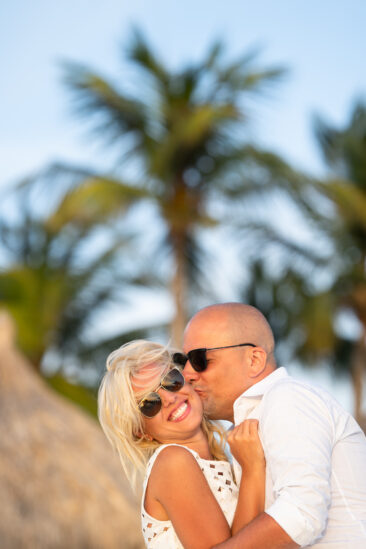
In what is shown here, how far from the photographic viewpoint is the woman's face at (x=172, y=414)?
125 inches

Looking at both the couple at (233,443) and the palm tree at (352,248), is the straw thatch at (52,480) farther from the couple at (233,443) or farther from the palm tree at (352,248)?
the palm tree at (352,248)

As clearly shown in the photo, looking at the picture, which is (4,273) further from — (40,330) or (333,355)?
(333,355)

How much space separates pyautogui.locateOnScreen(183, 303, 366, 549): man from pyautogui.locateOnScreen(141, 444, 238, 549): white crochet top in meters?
0.21

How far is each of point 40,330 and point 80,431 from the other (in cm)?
984

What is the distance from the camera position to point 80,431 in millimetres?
11891

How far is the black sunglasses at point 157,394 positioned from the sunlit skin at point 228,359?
0.12m

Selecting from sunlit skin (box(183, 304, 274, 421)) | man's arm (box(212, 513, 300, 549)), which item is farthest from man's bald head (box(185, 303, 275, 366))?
man's arm (box(212, 513, 300, 549))

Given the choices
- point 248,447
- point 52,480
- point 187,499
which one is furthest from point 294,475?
point 52,480

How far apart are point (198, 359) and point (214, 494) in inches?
21.7

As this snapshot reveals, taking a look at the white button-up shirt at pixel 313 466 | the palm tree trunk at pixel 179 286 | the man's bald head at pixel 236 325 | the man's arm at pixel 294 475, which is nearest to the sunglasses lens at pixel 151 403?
the man's bald head at pixel 236 325

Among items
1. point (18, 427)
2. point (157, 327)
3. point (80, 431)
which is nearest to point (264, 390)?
point (18, 427)

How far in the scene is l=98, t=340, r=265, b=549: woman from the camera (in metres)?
2.81

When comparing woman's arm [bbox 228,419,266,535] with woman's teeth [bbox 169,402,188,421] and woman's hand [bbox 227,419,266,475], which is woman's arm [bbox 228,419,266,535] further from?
Result: woman's teeth [bbox 169,402,188,421]

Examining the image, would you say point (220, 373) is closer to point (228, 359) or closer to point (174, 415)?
point (228, 359)
